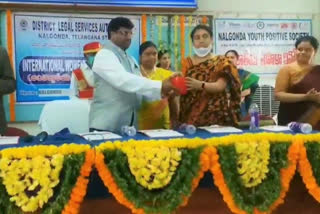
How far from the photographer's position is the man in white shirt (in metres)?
2.23

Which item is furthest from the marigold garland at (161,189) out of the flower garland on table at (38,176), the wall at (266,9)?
the wall at (266,9)

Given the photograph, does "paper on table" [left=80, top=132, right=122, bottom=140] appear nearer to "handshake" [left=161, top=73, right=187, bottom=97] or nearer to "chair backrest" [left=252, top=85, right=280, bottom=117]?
"handshake" [left=161, top=73, right=187, bottom=97]

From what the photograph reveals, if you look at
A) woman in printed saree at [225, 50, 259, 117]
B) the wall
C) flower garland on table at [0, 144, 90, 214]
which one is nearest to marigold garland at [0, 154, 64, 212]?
flower garland on table at [0, 144, 90, 214]

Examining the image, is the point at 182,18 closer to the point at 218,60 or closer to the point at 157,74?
the point at 157,74

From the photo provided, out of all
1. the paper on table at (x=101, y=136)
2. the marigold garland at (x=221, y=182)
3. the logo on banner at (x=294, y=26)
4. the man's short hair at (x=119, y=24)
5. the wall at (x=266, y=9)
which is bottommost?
the marigold garland at (x=221, y=182)

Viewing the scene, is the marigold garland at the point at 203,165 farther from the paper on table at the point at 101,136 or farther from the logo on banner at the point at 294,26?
the logo on banner at the point at 294,26

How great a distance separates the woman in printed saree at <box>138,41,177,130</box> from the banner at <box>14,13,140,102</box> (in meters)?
1.56

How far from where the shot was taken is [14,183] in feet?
5.51

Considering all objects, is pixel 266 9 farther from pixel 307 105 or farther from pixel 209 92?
pixel 209 92

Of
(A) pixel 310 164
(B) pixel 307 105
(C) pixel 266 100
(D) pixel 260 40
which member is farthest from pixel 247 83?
(A) pixel 310 164

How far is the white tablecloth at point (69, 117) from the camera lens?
3311 millimetres

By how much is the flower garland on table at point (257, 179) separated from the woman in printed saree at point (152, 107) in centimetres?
76

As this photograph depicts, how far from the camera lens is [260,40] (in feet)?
15.5

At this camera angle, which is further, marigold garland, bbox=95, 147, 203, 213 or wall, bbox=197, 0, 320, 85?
wall, bbox=197, 0, 320, 85
